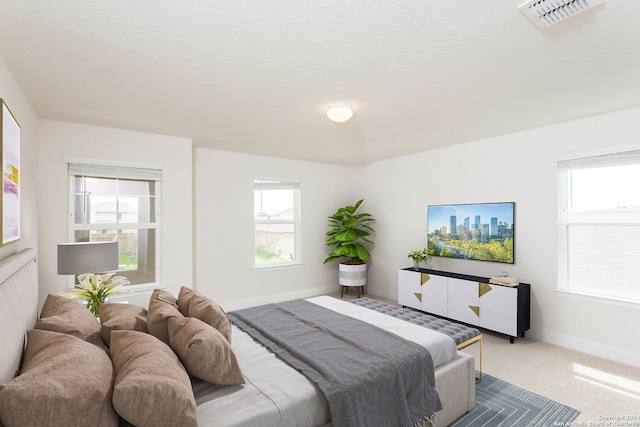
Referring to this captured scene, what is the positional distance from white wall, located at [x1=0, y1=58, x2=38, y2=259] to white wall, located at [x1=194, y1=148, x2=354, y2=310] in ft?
6.02

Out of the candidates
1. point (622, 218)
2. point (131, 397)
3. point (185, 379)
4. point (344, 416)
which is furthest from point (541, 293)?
point (131, 397)

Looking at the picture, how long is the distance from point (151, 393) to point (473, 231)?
4.20 m

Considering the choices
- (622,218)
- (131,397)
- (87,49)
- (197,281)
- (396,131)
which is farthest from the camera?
(197,281)

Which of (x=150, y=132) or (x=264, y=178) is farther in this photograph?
(x=264, y=178)

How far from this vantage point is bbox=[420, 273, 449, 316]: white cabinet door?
14.2 ft

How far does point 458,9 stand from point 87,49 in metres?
2.19

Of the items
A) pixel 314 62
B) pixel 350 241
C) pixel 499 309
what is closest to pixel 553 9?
pixel 314 62

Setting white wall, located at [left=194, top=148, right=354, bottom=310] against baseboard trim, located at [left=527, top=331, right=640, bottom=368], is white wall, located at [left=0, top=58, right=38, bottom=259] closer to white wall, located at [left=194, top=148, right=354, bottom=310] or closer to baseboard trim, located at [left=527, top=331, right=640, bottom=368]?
white wall, located at [left=194, top=148, right=354, bottom=310]

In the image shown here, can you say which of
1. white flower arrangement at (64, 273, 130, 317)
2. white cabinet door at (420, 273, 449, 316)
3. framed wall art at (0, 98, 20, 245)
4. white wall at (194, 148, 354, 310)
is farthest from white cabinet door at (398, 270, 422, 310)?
framed wall art at (0, 98, 20, 245)

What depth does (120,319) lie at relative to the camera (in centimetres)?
194

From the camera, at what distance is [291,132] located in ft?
12.9

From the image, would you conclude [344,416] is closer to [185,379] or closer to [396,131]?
[185,379]

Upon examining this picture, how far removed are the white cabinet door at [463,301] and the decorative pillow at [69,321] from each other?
3.79 metres

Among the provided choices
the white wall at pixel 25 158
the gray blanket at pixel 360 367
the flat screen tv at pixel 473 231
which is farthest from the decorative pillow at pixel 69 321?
the flat screen tv at pixel 473 231
